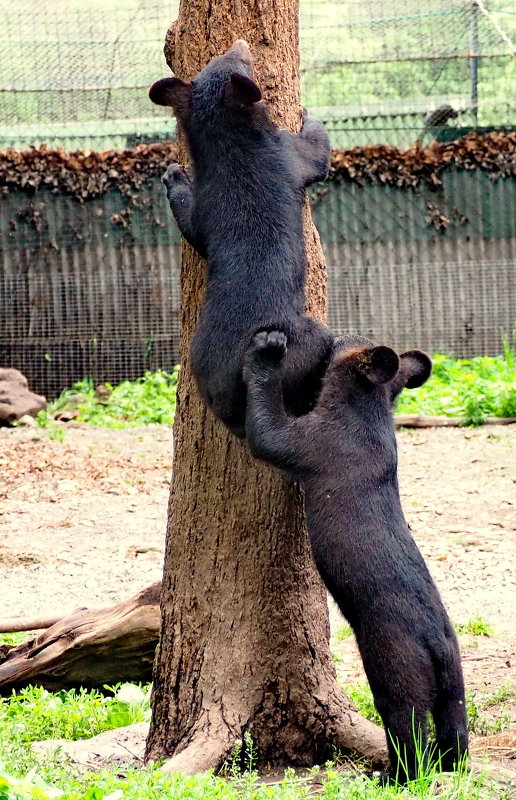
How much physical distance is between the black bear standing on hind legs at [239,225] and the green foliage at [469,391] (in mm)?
7957

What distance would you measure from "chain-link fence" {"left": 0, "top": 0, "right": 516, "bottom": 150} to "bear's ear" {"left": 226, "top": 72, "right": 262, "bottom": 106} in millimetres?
8023

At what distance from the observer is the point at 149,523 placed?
8828 millimetres

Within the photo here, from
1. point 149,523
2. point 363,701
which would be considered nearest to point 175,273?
point 149,523

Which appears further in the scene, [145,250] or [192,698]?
[145,250]

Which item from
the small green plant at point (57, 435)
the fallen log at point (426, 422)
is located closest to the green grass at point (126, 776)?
the small green plant at point (57, 435)

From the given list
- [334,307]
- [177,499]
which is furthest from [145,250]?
[177,499]

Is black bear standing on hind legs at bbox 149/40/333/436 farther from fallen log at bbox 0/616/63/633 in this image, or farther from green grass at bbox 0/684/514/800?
fallen log at bbox 0/616/63/633

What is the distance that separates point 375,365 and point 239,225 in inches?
31.1

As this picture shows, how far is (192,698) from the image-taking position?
14.1 feet

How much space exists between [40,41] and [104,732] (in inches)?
390

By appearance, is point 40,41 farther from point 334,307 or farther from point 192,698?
point 192,698

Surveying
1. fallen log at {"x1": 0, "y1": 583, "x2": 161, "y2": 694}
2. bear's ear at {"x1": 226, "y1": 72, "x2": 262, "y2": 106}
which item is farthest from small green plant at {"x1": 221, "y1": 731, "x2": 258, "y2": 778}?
bear's ear at {"x1": 226, "y1": 72, "x2": 262, "y2": 106}

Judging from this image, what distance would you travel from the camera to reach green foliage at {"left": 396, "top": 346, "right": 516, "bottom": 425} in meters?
11.7

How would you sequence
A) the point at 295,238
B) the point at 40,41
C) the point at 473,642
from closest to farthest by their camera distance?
1. the point at 295,238
2. the point at 473,642
3. the point at 40,41
